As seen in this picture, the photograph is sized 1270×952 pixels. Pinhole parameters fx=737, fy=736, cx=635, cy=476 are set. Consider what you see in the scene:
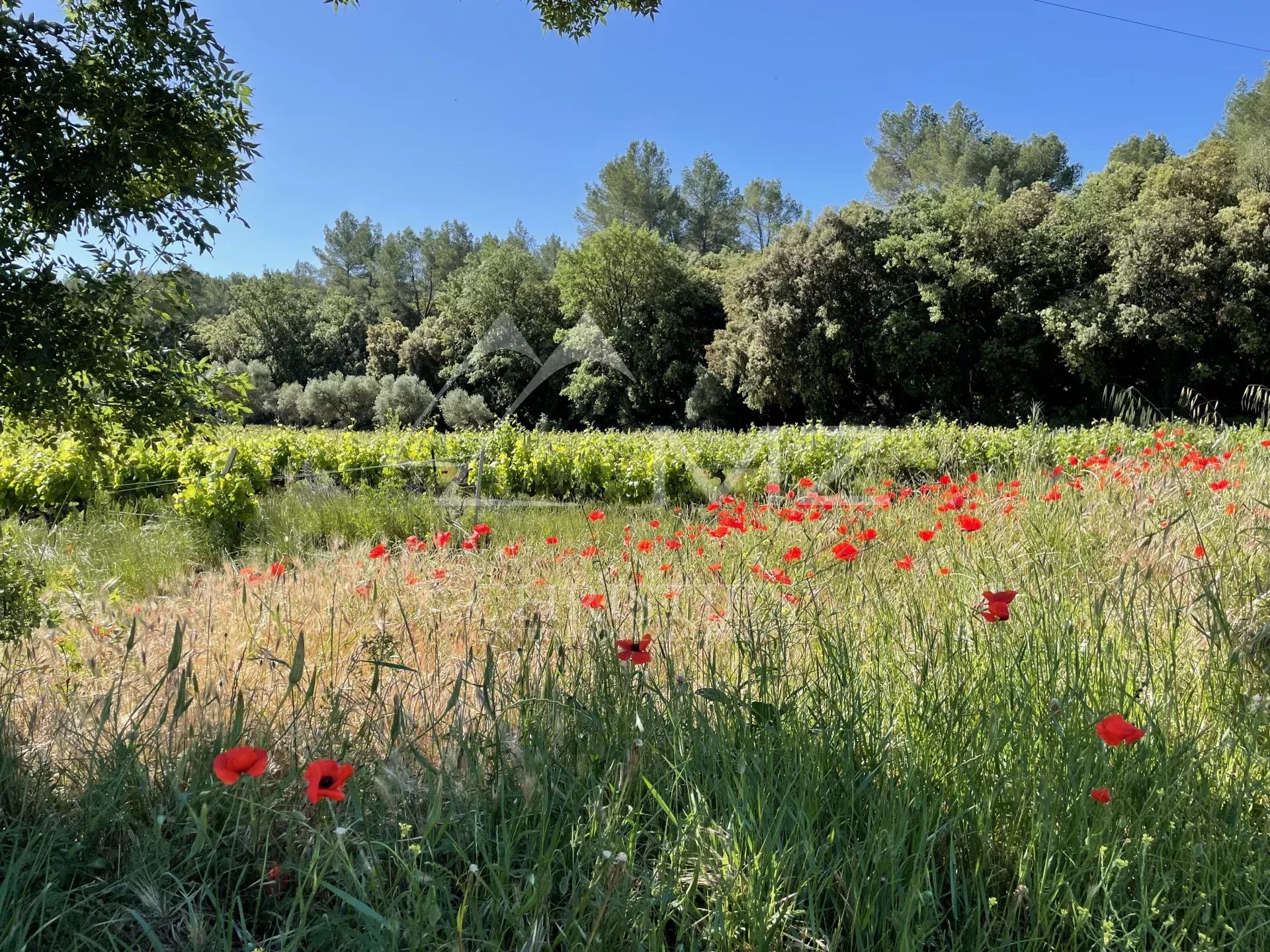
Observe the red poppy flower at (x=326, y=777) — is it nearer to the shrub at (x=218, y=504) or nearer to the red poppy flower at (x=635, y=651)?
the red poppy flower at (x=635, y=651)

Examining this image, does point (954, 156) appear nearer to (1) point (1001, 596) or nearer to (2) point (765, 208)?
(2) point (765, 208)

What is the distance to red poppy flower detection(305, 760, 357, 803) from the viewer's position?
0.91 m

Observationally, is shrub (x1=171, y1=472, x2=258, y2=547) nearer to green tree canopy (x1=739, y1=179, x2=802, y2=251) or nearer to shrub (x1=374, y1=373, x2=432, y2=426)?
shrub (x1=374, y1=373, x2=432, y2=426)


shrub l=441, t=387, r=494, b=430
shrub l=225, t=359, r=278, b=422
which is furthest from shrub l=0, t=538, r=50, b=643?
shrub l=225, t=359, r=278, b=422

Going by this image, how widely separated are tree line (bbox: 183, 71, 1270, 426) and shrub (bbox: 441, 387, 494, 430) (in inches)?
5.1

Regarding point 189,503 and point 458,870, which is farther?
point 189,503

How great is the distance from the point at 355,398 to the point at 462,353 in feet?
16.6

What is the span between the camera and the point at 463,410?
2981 centimetres

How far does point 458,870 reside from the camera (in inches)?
49.4

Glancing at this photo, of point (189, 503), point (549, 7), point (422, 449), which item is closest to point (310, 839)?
point (549, 7)

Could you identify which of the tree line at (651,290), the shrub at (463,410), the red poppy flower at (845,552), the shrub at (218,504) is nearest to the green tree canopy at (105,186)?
the tree line at (651,290)

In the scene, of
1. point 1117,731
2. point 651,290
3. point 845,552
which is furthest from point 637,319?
point 1117,731

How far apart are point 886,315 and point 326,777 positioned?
85.0ft

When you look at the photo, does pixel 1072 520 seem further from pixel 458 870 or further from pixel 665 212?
pixel 665 212
